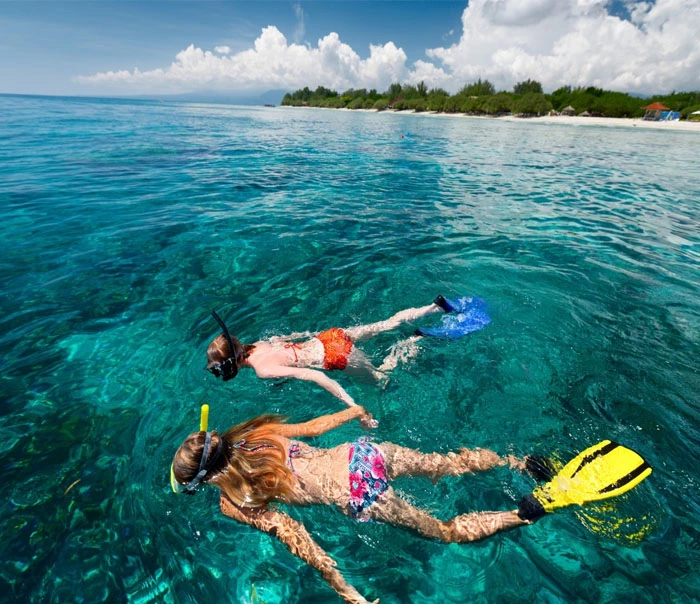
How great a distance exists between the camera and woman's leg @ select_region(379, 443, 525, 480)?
3631 mm

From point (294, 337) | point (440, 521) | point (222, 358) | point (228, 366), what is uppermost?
point (222, 358)

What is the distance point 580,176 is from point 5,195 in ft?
89.2

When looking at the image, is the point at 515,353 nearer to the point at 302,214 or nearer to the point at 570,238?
the point at 570,238

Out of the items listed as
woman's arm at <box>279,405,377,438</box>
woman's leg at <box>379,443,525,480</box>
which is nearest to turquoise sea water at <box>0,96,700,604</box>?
woman's leg at <box>379,443,525,480</box>

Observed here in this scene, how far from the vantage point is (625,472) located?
348 cm

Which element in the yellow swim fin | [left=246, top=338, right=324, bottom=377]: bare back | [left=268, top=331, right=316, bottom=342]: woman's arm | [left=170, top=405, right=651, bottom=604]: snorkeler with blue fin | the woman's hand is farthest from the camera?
[left=268, top=331, right=316, bottom=342]: woman's arm

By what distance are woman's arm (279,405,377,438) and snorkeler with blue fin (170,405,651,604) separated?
0.5 inches

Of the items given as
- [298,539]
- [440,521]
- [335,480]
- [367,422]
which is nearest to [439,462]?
[440,521]

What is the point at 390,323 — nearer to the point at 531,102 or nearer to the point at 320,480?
the point at 320,480

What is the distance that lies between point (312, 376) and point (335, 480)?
1.39 meters

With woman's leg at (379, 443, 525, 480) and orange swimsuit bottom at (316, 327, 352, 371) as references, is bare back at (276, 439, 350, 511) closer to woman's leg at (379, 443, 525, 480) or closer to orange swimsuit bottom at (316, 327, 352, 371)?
woman's leg at (379, 443, 525, 480)

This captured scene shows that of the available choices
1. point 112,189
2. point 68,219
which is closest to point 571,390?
point 68,219

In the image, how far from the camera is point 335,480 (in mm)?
3264

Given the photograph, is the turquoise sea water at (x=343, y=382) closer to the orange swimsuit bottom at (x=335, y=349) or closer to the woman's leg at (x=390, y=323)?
the woman's leg at (x=390, y=323)
